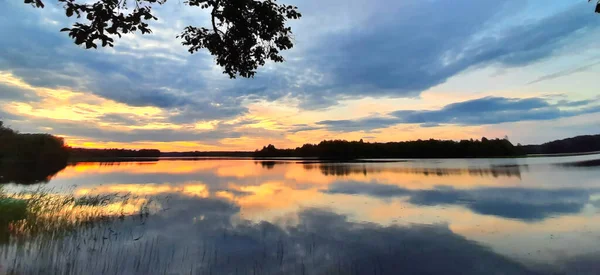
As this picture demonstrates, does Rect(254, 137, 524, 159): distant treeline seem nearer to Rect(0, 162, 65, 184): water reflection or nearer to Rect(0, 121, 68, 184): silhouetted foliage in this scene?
Rect(0, 121, 68, 184): silhouetted foliage

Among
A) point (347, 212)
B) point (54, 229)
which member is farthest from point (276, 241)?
point (54, 229)

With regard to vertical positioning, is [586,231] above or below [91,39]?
below

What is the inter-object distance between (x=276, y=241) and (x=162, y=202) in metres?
11.3

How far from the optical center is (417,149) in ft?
383

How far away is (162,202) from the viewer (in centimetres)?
1770

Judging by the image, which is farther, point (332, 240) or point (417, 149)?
point (417, 149)

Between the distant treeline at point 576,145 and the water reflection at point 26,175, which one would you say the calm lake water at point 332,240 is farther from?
the distant treeline at point 576,145

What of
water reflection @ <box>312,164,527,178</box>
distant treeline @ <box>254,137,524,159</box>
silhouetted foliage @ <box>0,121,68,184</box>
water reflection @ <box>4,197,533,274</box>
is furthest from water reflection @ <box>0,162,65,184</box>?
distant treeline @ <box>254,137,524,159</box>

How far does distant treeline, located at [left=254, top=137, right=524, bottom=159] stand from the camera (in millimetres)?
109562

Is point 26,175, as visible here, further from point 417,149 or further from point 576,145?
point 576,145

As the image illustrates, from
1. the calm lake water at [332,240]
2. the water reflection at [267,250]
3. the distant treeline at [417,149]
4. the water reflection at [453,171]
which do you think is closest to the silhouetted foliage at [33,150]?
the water reflection at [453,171]

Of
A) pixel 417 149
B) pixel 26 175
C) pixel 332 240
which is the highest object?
pixel 417 149

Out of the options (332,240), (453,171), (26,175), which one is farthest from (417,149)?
(332,240)

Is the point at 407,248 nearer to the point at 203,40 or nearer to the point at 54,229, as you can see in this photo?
the point at 203,40
